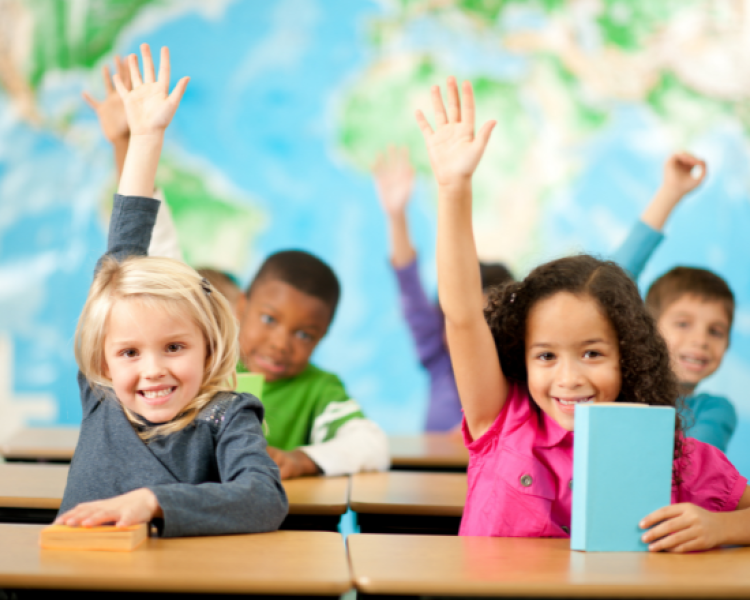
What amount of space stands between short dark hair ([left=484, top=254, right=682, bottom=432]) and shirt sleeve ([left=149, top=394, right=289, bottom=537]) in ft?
1.82

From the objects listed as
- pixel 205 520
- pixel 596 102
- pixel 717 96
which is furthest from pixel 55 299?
pixel 717 96

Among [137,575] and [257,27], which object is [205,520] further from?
[257,27]

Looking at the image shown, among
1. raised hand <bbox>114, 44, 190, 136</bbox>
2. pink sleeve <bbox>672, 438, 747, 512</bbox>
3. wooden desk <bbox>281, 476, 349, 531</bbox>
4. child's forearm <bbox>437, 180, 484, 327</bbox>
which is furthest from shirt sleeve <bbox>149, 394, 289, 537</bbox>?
pink sleeve <bbox>672, 438, 747, 512</bbox>

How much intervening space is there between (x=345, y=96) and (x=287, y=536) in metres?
4.21

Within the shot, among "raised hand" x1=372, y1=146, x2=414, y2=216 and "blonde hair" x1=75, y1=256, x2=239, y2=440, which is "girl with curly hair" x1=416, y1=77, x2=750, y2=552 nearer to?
"blonde hair" x1=75, y1=256, x2=239, y2=440

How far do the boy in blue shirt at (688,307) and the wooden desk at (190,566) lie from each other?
145cm

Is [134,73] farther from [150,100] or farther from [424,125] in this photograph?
[424,125]

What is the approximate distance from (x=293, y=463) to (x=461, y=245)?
3.01ft

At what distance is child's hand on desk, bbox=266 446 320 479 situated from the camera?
2078 millimetres

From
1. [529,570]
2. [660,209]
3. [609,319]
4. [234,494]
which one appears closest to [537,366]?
[609,319]

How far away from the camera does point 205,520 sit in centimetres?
129

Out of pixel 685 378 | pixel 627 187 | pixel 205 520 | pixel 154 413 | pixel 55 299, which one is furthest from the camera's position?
pixel 627 187

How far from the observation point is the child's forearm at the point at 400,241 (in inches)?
135

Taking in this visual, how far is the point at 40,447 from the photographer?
265 centimetres
